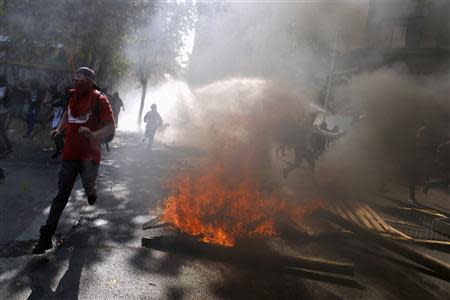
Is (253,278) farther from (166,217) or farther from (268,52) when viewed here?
(268,52)

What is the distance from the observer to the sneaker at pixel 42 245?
4180 millimetres

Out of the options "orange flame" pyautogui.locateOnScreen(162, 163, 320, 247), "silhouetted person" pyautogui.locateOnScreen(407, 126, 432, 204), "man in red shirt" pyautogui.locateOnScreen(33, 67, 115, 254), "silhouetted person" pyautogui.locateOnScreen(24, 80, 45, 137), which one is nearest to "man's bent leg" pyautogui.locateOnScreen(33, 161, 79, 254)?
"man in red shirt" pyautogui.locateOnScreen(33, 67, 115, 254)

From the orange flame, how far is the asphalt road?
1.22 feet

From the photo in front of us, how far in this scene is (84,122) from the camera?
14.2ft

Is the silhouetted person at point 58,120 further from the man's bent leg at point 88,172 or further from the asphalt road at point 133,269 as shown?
the man's bent leg at point 88,172

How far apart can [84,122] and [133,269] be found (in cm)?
150

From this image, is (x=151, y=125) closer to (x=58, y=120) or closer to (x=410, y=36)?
(x=58, y=120)

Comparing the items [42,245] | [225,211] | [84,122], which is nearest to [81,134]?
[84,122]

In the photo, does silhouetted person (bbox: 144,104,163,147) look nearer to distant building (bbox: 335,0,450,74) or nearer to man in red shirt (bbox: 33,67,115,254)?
distant building (bbox: 335,0,450,74)

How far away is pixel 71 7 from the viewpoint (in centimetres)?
1266

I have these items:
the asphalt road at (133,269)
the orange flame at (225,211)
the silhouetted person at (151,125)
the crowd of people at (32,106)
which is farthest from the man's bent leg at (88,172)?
the silhouetted person at (151,125)

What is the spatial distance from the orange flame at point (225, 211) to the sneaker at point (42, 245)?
1542 mm

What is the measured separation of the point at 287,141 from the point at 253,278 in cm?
724

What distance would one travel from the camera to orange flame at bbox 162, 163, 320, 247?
5.20 metres
